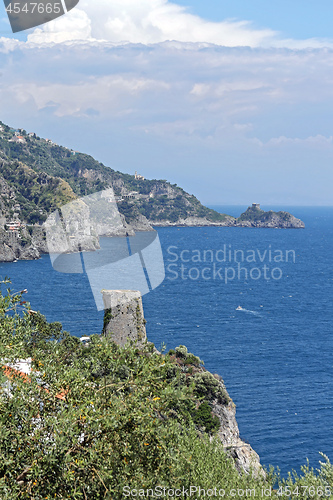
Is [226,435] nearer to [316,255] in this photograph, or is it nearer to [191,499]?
[191,499]

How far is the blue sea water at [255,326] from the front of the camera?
33.6 metres

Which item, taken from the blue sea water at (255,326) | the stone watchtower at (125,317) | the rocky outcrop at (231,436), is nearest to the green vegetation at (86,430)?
the stone watchtower at (125,317)

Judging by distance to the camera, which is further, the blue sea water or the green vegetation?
the blue sea water

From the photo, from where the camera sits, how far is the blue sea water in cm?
3359

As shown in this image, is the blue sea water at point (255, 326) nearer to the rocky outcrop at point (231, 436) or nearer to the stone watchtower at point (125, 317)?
the rocky outcrop at point (231, 436)

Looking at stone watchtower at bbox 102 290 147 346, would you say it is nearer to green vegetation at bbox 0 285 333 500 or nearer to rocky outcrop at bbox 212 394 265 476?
rocky outcrop at bbox 212 394 265 476

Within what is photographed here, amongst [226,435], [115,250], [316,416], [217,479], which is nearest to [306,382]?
[316,416]

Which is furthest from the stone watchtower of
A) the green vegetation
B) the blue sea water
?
the green vegetation

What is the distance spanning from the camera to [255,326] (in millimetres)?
57969

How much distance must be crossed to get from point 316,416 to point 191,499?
1182 inches

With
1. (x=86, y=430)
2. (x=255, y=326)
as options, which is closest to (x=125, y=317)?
(x=86, y=430)

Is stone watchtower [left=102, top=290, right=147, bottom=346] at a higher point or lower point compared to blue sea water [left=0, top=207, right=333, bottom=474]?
higher

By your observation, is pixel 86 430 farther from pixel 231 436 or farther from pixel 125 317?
pixel 231 436

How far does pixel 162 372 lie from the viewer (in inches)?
296
